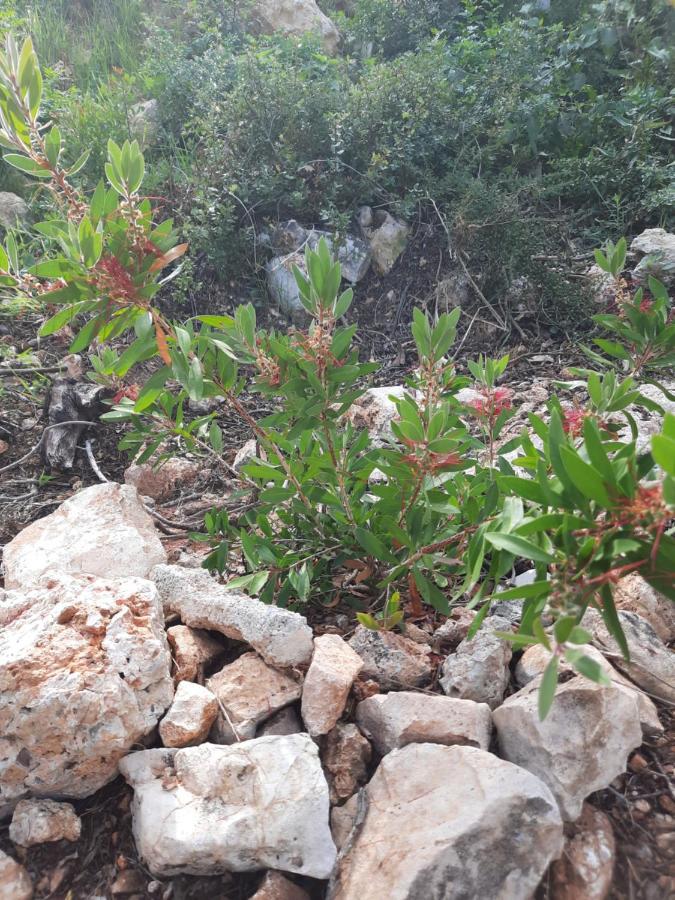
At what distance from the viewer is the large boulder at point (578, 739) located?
4.66ft

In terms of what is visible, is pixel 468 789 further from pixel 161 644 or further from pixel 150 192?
pixel 150 192

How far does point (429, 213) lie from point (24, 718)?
3.92 meters

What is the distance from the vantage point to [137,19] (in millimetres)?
6996

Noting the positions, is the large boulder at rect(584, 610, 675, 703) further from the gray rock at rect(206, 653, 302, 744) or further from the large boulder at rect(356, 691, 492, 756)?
the gray rock at rect(206, 653, 302, 744)

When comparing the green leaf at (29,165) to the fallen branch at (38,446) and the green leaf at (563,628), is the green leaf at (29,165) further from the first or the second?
the fallen branch at (38,446)

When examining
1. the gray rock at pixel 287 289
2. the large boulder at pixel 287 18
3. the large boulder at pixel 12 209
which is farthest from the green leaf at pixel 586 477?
the large boulder at pixel 287 18

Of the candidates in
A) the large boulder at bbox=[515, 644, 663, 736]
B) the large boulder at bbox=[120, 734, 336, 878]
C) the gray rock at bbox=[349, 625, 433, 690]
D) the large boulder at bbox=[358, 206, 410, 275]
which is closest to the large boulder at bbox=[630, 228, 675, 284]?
the large boulder at bbox=[358, 206, 410, 275]

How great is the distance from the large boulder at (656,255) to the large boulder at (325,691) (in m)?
2.72

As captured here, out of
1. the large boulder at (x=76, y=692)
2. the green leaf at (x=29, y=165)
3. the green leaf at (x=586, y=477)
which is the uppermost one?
the green leaf at (x=29, y=165)

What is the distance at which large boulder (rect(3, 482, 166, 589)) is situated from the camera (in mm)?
2312

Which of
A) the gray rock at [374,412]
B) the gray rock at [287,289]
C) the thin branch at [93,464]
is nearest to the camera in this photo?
the gray rock at [374,412]

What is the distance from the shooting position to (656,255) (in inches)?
137

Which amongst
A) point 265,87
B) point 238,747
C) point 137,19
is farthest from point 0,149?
point 238,747

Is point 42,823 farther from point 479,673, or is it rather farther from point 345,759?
point 479,673
